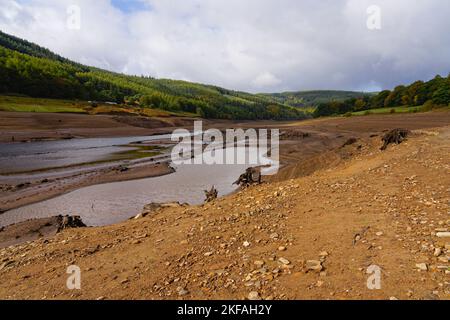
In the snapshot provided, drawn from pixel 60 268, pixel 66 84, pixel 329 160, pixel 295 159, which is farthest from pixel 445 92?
pixel 66 84

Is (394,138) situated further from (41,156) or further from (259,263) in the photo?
(41,156)

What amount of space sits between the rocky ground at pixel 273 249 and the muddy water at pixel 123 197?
474 centimetres

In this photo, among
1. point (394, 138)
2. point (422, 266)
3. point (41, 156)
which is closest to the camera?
point (422, 266)

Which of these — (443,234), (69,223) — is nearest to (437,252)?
(443,234)

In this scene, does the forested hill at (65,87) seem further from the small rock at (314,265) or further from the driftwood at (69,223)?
the small rock at (314,265)

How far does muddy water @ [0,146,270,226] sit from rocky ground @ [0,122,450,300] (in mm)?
4737

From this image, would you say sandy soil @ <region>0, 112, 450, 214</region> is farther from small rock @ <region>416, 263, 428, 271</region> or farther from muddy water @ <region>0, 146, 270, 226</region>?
small rock @ <region>416, 263, 428, 271</region>

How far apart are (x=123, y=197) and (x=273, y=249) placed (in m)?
12.0

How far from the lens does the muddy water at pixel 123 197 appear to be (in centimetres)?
1317

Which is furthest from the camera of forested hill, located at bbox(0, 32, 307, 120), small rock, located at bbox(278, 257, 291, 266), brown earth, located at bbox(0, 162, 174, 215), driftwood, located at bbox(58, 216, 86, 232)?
forested hill, located at bbox(0, 32, 307, 120)

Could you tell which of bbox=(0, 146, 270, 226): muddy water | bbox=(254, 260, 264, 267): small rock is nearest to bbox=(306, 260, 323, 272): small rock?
bbox=(254, 260, 264, 267): small rock

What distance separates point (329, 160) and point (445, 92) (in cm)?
5110

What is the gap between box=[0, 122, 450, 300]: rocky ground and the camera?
14.7 ft

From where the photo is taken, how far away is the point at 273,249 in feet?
18.4
